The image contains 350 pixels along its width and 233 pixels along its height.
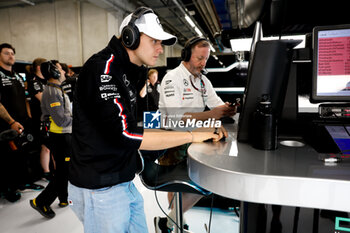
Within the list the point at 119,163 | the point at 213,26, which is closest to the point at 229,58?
the point at 119,163

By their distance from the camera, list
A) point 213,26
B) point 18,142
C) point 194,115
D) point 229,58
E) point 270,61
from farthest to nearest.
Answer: point 213,26
point 229,58
point 18,142
point 194,115
point 270,61

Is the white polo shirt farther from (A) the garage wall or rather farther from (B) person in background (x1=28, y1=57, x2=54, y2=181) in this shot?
(A) the garage wall

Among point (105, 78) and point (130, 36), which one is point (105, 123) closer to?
point (105, 78)

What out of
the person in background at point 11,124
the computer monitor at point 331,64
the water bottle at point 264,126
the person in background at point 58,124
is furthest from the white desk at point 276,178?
the person in background at point 11,124

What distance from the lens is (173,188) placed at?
1083 millimetres

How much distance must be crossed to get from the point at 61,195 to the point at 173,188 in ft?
6.14

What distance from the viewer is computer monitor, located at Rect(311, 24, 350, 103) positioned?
2.79 ft

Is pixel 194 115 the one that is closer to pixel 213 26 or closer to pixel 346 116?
pixel 346 116

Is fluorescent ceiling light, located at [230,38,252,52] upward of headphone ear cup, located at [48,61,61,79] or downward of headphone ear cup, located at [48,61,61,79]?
upward

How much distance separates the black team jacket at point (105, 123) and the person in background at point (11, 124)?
2.09 m

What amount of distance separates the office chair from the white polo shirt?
517mm

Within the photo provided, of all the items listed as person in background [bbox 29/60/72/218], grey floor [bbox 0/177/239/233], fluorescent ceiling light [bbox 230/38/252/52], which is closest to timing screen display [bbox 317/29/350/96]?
fluorescent ceiling light [bbox 230/38/252/52]

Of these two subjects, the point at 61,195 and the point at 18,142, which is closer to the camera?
the point at 61,195

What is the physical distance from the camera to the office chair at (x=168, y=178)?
3.43 ft
